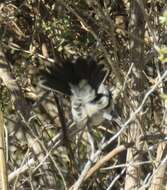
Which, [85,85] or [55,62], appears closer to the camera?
[85,85]

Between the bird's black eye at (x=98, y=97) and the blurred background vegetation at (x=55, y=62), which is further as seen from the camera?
the blurred background vegetation at (x=55, y=62)

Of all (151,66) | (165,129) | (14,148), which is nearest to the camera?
(165,129)

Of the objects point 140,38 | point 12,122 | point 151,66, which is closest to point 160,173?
point 140,38

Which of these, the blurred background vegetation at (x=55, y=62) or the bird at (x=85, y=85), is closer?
the bird at (x=85, y=85)

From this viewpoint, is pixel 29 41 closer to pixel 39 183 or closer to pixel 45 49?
pixel 45 49

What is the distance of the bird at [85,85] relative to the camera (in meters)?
2.75

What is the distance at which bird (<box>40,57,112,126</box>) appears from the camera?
2.75 meters

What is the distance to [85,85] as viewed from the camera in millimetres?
2803

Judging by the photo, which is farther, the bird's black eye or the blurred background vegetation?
the blurred background vegetation

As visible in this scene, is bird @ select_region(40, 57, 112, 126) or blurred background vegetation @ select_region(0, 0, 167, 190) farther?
blurred background vegetation @ select_region(0, 0, 167, 190)

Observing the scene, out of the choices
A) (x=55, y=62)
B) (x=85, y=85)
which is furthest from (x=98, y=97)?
(x=55, y=62)

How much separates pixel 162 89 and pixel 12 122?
1.14 meters

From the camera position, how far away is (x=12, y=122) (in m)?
3.51

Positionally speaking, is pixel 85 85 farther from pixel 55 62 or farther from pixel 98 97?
pixel 55 62
